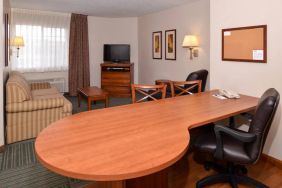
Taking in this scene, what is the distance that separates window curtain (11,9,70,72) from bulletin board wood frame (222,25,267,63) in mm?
4821

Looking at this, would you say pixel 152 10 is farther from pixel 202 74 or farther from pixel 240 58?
pixel 240 58

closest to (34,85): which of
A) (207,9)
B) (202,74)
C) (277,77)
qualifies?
(202,74)

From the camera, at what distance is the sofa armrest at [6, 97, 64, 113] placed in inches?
128

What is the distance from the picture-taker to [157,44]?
20.9 ft

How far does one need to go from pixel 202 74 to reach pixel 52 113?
2817 millimetres

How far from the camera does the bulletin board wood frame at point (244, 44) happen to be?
8.84ft

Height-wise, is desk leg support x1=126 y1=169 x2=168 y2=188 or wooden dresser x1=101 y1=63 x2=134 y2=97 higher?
wooden dresser x1=101 y1=63 x2=134 y2=97

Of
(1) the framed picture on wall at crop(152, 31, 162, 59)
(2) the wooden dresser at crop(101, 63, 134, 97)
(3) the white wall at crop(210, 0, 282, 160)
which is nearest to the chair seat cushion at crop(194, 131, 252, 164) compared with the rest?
(3) the white wall at crop(210, 0, 282, 160)

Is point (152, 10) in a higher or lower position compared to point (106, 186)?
higher

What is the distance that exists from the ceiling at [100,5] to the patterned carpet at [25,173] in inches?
136

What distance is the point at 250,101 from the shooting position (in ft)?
8.54

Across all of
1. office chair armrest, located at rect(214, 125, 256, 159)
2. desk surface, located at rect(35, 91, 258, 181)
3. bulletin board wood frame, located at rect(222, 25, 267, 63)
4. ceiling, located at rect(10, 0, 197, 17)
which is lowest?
office chair armrest, located at rect(214, 125, 256, 159)

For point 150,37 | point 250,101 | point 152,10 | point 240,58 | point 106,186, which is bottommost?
point 106,186

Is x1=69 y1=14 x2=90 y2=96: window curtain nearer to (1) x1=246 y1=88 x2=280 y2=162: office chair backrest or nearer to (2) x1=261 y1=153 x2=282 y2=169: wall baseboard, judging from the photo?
(2) x1=261 y1=153 x2=282 y2=169: wall baseboard
